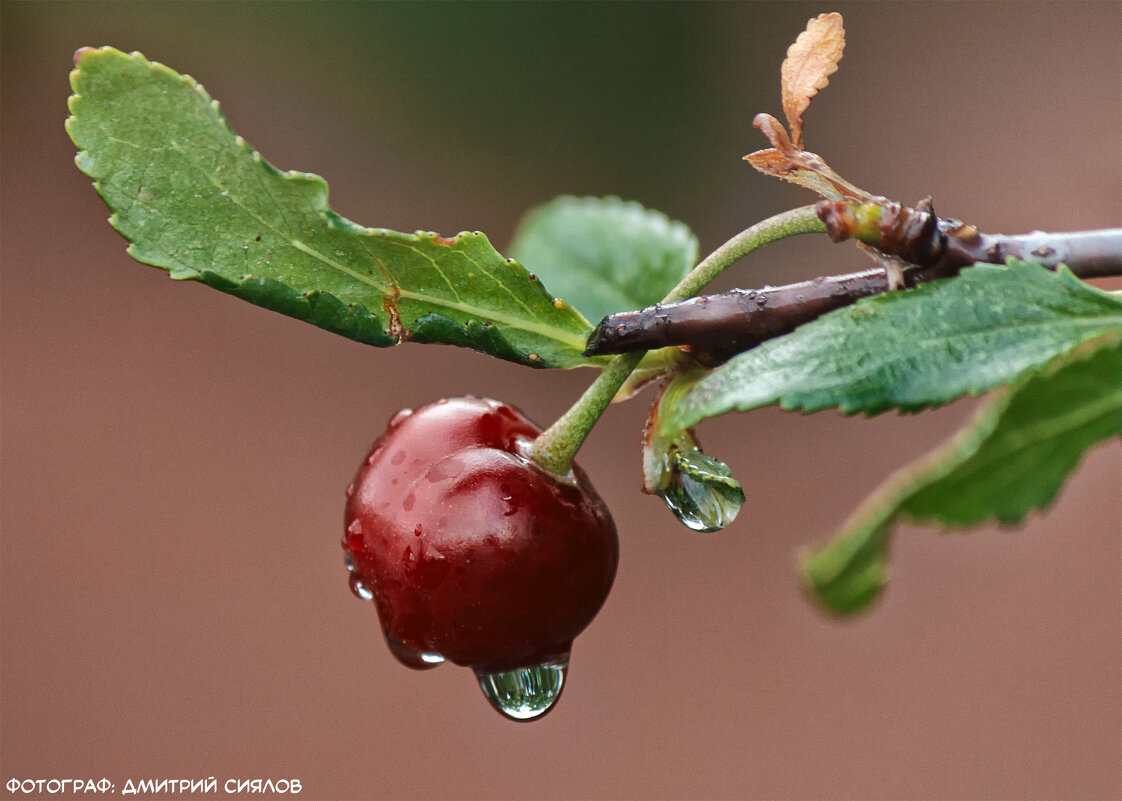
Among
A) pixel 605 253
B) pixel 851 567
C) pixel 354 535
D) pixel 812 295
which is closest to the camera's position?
pixel 851 567

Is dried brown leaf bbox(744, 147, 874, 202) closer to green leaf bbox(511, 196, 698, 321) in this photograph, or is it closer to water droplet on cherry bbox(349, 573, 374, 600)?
green leaf bbox(511, 196, 698, 321)

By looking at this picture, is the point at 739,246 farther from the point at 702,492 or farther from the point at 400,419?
the point at 400,419

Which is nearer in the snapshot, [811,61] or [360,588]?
[811,61]

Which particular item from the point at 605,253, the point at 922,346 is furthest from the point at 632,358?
the point at 605,253

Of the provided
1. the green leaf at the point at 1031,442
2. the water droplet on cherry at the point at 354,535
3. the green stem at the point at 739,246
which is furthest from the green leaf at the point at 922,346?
the water droplet on cherry at the point at 354,535

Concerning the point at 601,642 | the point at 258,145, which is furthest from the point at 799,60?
the point at 258,145

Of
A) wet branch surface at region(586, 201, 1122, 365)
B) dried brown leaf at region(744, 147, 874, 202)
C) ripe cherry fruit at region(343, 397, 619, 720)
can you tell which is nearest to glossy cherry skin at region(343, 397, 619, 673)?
ripe cherry fruit at region(343, 397, 619, 720)
